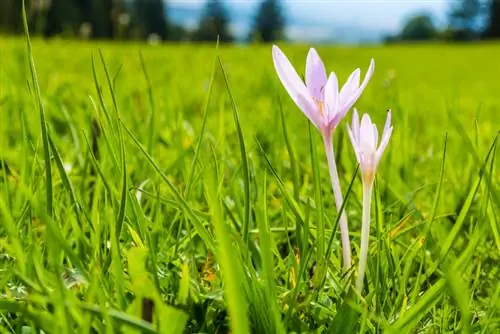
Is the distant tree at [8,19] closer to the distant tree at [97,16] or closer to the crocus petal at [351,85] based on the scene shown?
the crocus petal at [351,85]

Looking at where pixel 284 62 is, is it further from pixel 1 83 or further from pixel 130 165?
pixel 1 83

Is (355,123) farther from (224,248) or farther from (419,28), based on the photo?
(419,28)

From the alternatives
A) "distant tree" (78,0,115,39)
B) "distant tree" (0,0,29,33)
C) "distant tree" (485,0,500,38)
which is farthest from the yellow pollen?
"distant tree" (485,0,500,38)

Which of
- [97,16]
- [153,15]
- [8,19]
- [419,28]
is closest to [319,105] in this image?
[8,19]

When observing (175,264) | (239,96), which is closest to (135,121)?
(175,264)

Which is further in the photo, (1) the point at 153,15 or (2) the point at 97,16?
(1) the point at 153,15

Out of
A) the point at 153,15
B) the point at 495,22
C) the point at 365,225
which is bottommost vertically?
the point at 153,15

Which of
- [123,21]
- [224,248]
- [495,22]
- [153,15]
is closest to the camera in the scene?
[224,248]
